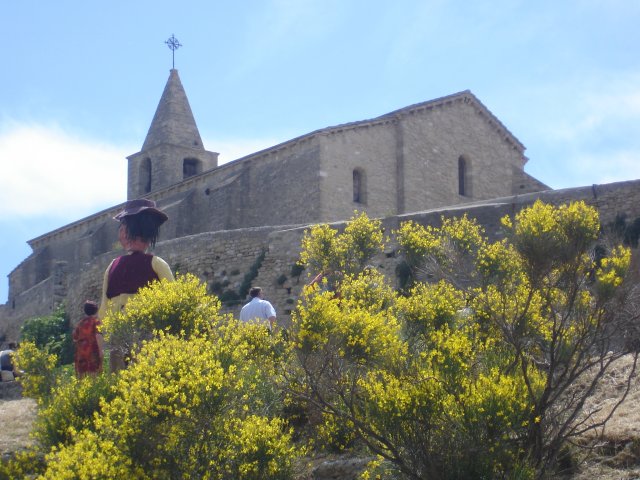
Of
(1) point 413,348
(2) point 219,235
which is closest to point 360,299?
(1) point 413,348

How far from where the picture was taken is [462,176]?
1371 inches

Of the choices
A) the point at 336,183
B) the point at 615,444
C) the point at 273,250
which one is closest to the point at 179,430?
the point at 615,444

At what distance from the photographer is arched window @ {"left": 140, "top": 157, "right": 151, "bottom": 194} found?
44.9m

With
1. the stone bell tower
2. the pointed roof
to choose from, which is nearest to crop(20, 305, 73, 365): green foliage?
the stone bell tower

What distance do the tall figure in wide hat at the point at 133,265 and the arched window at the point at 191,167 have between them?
3109 cm

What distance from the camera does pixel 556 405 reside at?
404 inches

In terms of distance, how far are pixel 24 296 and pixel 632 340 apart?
27916 mm

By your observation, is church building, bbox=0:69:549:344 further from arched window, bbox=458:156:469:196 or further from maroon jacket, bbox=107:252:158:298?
maroon jacket, bbox=107:252:158:298

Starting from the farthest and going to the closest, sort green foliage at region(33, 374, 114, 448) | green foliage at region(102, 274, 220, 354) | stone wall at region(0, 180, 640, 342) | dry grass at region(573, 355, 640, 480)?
stone wall at region(0, 180, 640, 342) → green foliage at region(102, 274, 220, 354) → green foliage at region(33, 374, 114, 448) → dry grass at region(573, 355, 640, 480)

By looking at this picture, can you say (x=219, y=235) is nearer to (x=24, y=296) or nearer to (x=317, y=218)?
(x=317, y=218)

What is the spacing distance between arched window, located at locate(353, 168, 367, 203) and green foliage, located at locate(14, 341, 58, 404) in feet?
68.2

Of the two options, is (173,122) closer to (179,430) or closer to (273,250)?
(273,250)

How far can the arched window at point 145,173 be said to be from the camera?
147 feet

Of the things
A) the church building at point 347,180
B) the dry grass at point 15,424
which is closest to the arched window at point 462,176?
the church building at point 347,180
